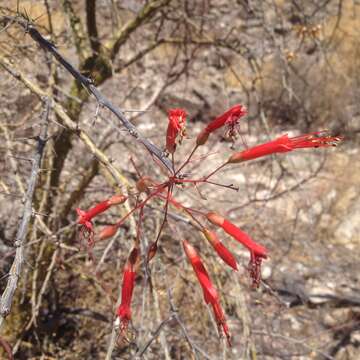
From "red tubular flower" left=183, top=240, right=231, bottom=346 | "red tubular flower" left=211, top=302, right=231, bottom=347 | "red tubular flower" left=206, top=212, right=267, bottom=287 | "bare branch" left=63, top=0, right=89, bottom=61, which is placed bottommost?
"red tubular flower" left=211, top=302, right=231, bottom=347

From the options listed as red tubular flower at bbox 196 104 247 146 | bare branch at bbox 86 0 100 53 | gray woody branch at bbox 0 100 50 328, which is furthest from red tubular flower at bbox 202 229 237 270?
bare branch at bbox 86 0 100 53

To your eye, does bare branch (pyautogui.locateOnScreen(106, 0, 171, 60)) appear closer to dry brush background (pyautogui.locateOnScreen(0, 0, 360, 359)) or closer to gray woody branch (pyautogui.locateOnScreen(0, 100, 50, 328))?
dry brush background (pyautogui.locateOnScreen(0, 0, 360, 359))

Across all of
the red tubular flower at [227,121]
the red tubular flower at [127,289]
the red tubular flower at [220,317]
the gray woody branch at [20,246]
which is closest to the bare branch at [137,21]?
the gray woody branch at [20,246]

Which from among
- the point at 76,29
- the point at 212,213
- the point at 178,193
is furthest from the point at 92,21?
the point at 212,213

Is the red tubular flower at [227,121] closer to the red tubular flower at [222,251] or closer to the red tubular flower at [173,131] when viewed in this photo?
the red tubular flower at [173,131]

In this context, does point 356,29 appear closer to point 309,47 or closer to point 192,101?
point 309,47

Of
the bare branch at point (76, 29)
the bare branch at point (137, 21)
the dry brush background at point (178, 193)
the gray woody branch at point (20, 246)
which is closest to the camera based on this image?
the gray woody branch at point (20, 246)
